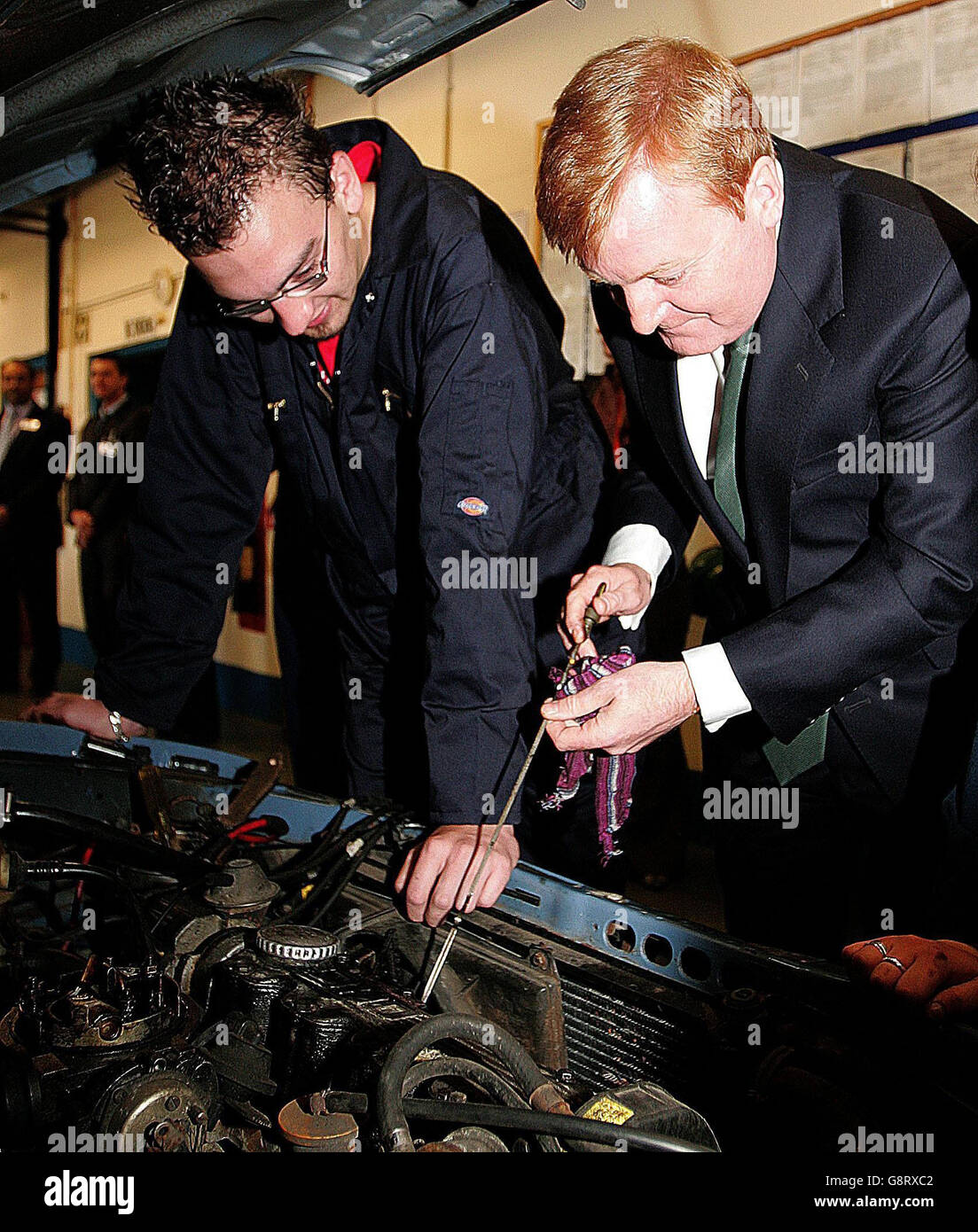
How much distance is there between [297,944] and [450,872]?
0.19 metres

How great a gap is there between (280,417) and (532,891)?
3.05 feet

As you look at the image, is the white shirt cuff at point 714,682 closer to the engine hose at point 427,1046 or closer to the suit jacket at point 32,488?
the engine hose at point 427,1046

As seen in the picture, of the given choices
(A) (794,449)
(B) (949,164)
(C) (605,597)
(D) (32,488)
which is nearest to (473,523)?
(C) (605,597)

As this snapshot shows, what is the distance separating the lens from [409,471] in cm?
173

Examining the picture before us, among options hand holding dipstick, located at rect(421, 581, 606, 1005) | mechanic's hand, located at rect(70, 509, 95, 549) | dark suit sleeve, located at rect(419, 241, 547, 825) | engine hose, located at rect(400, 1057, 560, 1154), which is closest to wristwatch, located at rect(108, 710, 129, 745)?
dark suit sleeve, located at rect(419, 241, 547, 825)

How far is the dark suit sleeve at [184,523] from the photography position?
1.89m

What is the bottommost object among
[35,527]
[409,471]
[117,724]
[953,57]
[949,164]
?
[117,724]

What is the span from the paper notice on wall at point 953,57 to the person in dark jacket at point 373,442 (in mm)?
1995

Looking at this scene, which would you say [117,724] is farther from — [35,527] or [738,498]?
[35,527]

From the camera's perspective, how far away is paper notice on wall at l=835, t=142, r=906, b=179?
3334 mm

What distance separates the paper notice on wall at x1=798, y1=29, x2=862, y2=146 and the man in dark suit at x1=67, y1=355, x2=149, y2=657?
326 cm

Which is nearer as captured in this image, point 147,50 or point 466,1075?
point 466,1075

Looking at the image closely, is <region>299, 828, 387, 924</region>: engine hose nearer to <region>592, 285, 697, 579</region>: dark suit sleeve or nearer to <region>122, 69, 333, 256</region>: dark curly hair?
<region>592, 285, 697, 579</region>: dark suit sleeve

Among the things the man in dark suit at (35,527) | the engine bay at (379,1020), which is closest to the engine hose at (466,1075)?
the engine bay at (379,1020)
